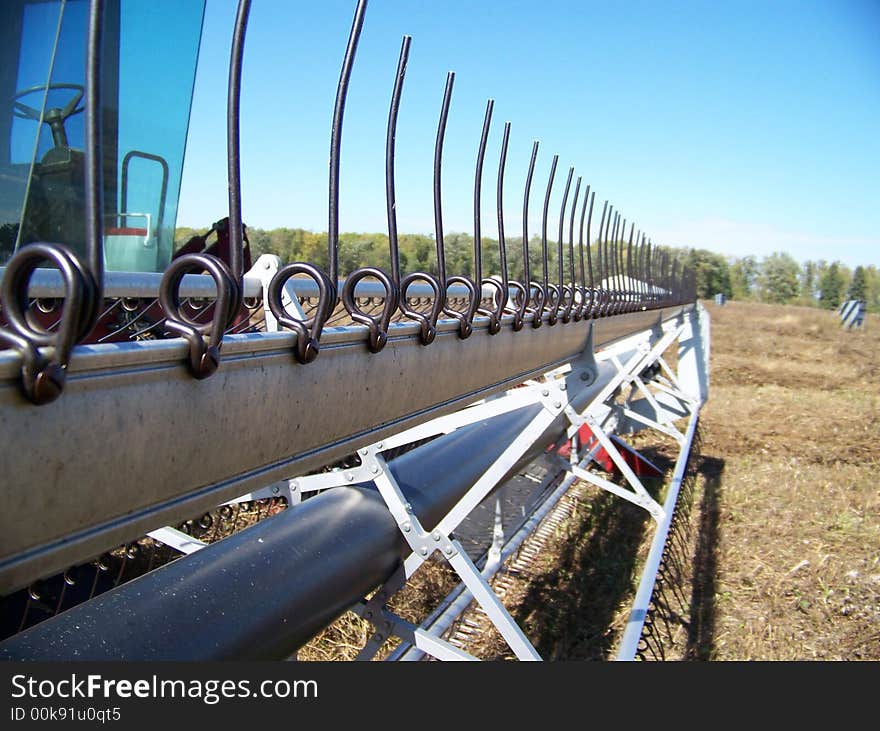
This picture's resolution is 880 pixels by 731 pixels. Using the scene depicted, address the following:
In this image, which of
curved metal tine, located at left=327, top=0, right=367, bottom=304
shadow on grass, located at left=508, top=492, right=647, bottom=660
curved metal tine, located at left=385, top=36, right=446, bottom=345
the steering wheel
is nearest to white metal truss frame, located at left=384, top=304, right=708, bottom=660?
shadow on grass, located at left=508, top=492, right=647, bottom=660

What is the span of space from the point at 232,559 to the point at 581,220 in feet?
7.37

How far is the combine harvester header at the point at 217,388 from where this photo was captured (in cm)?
77

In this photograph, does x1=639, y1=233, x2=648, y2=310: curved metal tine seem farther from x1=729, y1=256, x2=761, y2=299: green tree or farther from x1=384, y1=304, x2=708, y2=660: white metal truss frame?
x1=729, y1=256, x2=761, y2=299: green tree

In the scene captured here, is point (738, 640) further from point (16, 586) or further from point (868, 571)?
point (16, 586)

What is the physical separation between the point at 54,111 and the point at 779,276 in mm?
82376

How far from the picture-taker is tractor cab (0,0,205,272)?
115 inches

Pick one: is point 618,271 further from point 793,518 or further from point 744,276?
point 744,276

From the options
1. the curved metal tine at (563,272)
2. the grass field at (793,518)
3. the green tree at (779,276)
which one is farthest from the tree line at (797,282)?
the curved metal tine at (563,272)

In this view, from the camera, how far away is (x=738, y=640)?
4.24m

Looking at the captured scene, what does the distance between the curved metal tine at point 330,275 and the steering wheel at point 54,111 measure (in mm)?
2099

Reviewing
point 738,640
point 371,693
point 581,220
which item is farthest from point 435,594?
point 371,693

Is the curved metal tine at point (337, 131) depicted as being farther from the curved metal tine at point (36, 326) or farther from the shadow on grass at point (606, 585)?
the shadow on grass at point (606, 585)

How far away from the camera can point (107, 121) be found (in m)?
3.31

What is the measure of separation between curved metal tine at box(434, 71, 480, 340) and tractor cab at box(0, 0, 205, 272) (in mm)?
1325
